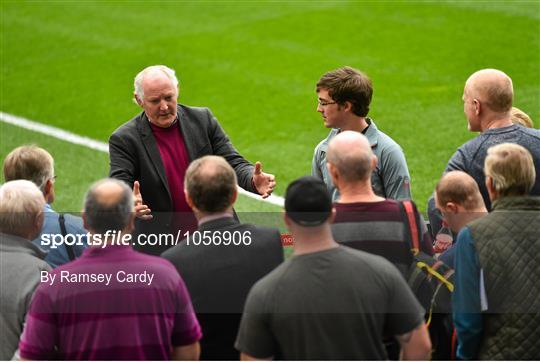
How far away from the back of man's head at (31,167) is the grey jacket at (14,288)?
0.83 meters

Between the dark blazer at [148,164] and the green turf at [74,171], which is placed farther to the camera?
the green turf at [74,171]

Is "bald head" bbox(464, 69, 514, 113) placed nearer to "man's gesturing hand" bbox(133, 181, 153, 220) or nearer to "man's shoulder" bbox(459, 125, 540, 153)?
"man's shoulder" bbox(459, 125, 540, 153)

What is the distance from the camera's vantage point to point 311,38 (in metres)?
16.2

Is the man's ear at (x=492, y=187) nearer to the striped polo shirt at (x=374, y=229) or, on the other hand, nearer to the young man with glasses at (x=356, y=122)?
the striped polo shirt at (x=374, y=229)

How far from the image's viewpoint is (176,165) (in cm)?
636

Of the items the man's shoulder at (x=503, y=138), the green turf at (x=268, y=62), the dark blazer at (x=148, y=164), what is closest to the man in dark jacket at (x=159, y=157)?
the dark blazer at (x=148, y=164)

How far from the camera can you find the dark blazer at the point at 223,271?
4.50 metres

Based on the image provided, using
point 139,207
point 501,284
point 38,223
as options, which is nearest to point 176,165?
point 139,207

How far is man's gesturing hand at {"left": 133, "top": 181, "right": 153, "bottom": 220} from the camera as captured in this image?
571cm

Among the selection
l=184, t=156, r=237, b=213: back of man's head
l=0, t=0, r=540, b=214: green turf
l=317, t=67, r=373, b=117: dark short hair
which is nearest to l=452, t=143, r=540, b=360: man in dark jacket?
l=184, t=156, r=237, b=213: back of man's head

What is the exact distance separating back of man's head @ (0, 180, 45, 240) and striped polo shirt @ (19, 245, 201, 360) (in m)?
0.55

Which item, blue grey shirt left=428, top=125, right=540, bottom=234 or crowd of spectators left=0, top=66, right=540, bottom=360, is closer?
crowd of spectators left=0, top=66, right=540, bottom=360

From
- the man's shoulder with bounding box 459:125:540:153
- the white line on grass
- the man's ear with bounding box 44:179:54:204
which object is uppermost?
the man's shoulder with bounding box 459:125:540:153

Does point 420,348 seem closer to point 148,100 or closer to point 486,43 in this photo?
point 148,100
